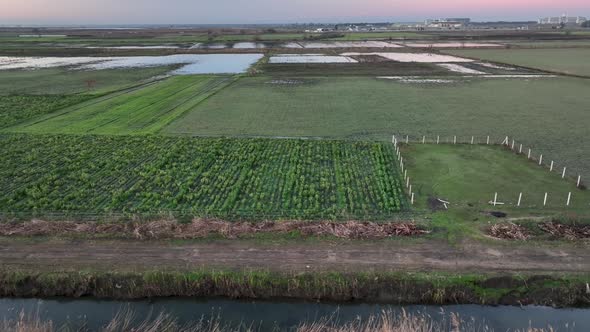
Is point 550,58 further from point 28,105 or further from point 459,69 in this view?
point 28,105

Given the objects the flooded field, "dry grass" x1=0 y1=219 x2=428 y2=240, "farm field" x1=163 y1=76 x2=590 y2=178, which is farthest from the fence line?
the flooded field

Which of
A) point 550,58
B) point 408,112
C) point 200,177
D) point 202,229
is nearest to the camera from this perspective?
point 202,229

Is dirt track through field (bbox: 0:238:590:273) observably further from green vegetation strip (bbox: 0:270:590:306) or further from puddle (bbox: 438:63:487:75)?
puddle (bbox: 438:63:487:75)

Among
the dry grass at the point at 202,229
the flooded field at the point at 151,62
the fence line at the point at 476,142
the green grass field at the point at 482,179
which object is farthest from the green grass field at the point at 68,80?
the green grass field at the point at 482,179

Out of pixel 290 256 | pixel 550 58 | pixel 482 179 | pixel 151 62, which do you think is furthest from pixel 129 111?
pixel 550 58

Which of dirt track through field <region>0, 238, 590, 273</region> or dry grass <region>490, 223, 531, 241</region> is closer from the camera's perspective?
dirt track through field <region>0, 238, 590, 273</region>

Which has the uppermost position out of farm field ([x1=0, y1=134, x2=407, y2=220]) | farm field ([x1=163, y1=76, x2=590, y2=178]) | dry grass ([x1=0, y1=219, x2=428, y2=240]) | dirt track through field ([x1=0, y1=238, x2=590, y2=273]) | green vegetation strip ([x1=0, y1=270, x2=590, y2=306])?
farm field ([x1=163, y1=76, x2=590, y2=178])
